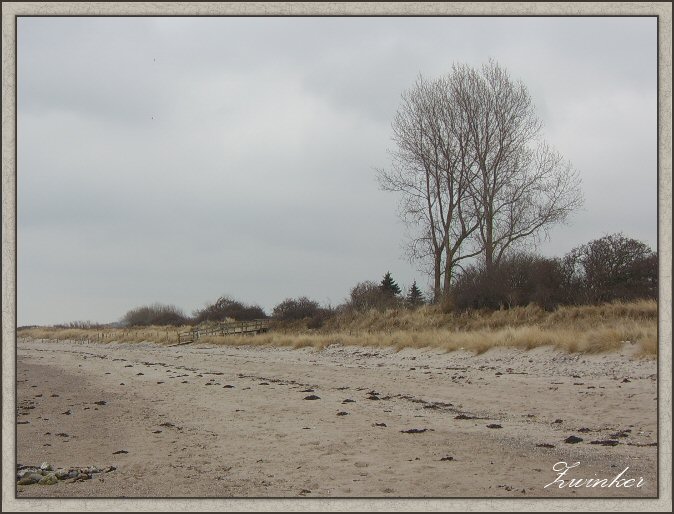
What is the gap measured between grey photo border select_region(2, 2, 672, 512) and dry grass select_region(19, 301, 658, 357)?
741 centimetres

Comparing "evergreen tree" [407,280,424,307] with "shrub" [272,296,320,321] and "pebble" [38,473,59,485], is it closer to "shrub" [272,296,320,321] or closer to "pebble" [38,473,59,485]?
"shrub" [272,296,320,321]

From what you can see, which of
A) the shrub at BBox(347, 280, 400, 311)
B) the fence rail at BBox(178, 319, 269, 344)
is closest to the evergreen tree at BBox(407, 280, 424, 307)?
the shrub at BBox(347, 280, 400, 311)

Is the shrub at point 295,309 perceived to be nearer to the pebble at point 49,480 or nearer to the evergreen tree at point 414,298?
the evergreen tree at point 414,298

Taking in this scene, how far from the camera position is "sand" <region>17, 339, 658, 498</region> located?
20.2 ft

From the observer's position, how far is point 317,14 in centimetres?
624

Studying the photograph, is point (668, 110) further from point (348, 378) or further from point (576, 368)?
point (348, 378)

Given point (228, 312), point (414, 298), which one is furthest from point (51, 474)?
point (228, 312)

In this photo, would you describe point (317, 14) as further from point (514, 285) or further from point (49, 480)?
point (514, 285)

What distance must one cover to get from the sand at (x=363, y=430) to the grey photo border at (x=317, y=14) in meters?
0.61

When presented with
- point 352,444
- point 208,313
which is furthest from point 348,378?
point 208,313

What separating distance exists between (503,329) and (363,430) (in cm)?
1188

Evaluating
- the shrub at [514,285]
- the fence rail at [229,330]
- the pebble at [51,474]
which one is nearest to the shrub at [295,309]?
the fence rail at [229,330]

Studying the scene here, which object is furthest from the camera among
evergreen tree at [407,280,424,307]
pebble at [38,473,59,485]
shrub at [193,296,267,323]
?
shrub at [193,296,267,323]

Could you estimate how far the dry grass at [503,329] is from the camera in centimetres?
1418
